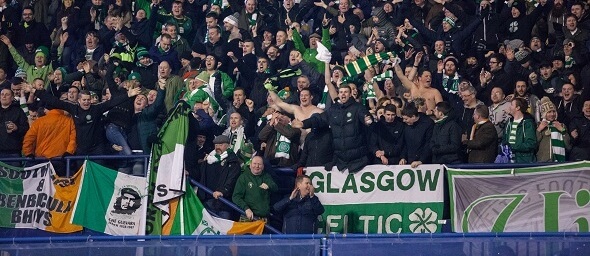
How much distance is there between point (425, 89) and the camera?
18.0 metres

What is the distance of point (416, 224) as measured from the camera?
16.4 metres

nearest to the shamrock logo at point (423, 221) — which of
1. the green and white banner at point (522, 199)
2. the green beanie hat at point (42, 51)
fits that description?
the green and white banner at point (522, 199)

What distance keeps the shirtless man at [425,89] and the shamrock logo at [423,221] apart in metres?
1.66

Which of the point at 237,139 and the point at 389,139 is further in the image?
the point at 237,139

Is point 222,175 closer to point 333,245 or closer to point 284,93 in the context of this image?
point 284,93

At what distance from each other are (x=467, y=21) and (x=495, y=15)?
0.60 metres

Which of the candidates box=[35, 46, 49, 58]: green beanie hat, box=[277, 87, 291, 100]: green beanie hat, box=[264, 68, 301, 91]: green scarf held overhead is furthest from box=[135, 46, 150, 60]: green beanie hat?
box=[277, 87, 291, 100]: green beanie hat

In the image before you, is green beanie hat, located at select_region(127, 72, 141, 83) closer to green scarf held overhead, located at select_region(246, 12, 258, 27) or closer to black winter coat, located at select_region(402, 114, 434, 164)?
green scarf held overhead, located at select_region(246, 12, 258, 27)

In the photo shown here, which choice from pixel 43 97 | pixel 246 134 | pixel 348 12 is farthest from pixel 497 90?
pixel 43 97

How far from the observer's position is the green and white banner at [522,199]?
1591cm

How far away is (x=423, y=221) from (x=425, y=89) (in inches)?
89.6

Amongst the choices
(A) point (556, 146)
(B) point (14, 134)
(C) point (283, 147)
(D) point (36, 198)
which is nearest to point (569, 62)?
(A) point (556, 146)

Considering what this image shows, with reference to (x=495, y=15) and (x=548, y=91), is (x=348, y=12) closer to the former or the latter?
(x=495, y=15)

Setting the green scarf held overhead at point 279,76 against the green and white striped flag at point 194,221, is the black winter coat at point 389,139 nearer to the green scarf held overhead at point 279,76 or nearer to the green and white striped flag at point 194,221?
the green and white striped flag at point 194,221
